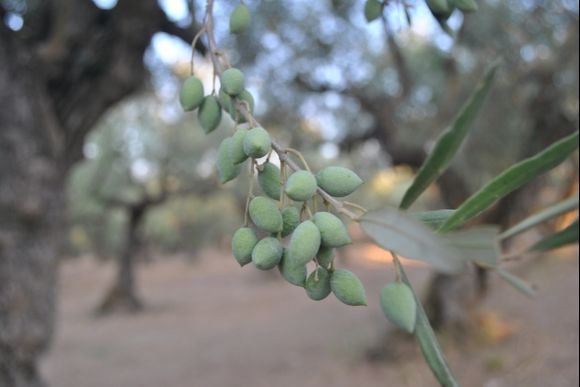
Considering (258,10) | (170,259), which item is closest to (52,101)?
(258,10)

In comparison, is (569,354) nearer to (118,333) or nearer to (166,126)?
(118,333)

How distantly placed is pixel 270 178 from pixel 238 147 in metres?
0.07

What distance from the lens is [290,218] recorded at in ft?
2.86

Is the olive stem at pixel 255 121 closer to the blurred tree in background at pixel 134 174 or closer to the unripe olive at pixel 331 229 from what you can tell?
the unripe olive at pixel 331 229

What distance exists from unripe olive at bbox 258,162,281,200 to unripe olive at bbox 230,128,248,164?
4 centimetres

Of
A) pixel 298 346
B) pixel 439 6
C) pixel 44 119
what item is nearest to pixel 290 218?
pixel 439 6

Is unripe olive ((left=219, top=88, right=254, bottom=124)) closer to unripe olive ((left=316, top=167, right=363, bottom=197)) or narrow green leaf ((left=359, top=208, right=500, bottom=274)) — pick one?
unripe olive ((left=316, top=167, right=363, bottom=197))

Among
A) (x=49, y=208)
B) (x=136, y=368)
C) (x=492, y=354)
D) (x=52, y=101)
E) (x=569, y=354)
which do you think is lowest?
(x=136, y=368)

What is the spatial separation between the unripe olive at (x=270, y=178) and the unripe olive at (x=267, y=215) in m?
0.05

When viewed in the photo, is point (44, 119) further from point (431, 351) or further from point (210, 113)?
point (431, 351)

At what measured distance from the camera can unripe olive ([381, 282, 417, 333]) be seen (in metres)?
0.73

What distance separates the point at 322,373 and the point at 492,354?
6.17ft

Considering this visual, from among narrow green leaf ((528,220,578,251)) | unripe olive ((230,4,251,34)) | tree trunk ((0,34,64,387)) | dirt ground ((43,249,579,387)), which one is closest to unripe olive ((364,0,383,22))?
unripe olive ((230,4,251,34))

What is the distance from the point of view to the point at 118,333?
11.0 m
